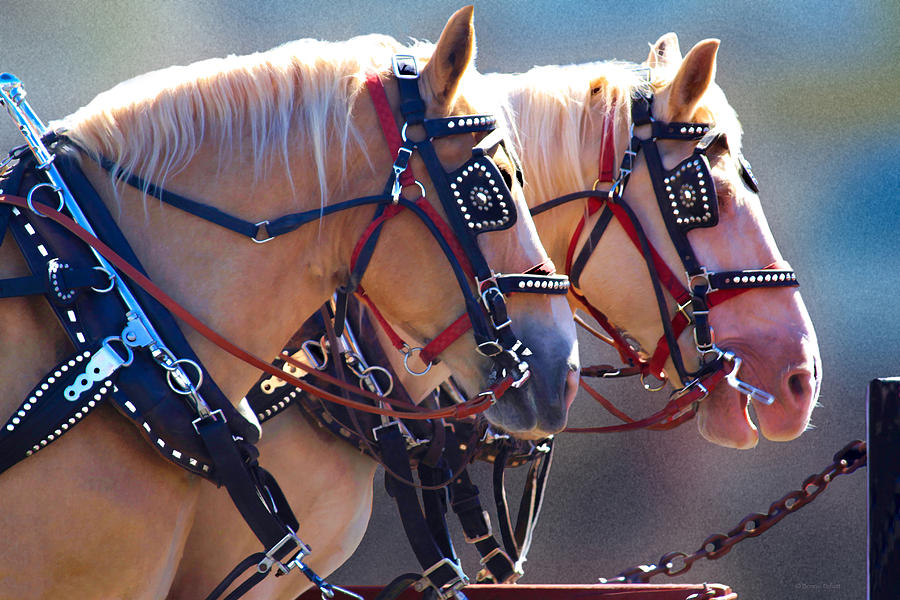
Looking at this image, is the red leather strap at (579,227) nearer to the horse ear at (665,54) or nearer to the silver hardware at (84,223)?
the horse ear at (665,54)

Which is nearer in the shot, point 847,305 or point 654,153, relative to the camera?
point 654,153

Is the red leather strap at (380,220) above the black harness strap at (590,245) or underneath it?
above

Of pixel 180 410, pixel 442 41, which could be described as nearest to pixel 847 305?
pixel 442 41

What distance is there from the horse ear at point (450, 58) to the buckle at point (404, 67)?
2cm

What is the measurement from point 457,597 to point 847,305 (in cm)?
232

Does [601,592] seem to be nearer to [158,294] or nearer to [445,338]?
[445,338]

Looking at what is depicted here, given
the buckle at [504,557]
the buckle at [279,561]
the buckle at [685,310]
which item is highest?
the buckle at [279,561]

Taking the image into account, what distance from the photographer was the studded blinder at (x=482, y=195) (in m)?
1.49

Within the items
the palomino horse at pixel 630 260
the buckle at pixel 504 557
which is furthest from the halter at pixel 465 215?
the buckle at pixel 504 557

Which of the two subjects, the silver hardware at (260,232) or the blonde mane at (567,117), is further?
the blonde mane at (567,117)

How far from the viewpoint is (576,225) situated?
2.34 m

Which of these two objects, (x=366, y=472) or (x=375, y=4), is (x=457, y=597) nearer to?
(x=366, y=472)

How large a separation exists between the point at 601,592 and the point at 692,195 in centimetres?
109

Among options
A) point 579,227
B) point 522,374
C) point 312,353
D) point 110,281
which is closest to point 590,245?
point 579,227
